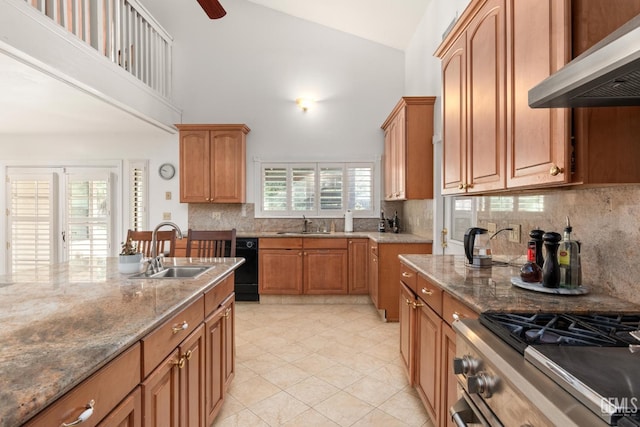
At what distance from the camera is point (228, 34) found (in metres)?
4.96

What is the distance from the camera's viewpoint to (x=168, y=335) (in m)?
1.27

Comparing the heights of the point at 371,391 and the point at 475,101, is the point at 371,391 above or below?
below

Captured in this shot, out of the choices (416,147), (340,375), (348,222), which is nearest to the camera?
(340,375)

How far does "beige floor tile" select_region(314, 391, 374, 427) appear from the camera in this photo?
6.67 feet

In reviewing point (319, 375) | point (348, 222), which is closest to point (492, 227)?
point (319, 375)

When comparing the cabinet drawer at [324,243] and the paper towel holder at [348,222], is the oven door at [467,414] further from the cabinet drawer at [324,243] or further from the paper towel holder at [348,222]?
the paper towel holder at [348,222]

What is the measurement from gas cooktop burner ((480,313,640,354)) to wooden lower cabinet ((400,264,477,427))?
0.22 metres

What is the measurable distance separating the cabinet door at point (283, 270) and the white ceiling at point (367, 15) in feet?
10.2

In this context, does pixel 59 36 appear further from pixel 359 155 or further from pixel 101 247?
pixel 359 155

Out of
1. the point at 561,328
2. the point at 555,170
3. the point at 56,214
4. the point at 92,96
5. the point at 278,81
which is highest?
the point at 278,81

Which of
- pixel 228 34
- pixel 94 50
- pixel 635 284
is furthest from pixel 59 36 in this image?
pixel 635 284

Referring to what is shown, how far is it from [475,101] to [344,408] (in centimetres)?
202

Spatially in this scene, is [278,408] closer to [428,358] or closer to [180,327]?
[428,358]

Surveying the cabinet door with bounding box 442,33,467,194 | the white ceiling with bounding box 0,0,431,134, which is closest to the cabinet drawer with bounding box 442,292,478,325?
the cabinet door with bounding box 442,33,467,194
